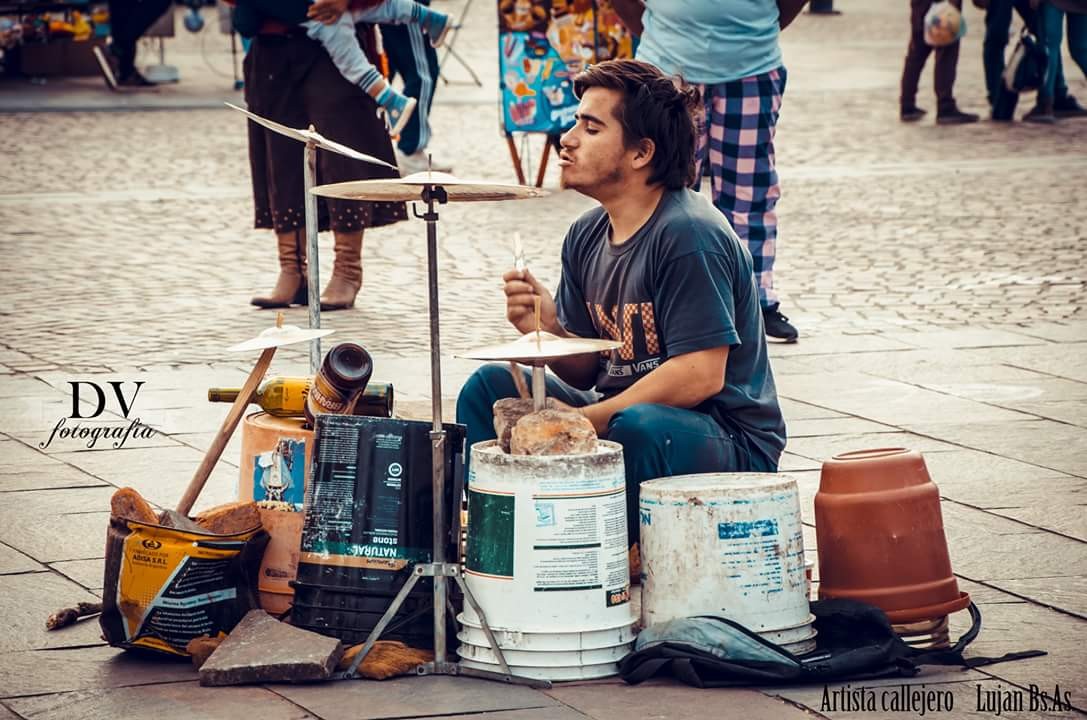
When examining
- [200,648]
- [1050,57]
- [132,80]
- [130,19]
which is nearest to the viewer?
[200,648]

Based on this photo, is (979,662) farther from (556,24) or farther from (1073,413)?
A: (556,24)

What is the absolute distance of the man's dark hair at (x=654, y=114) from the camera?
3963 mm

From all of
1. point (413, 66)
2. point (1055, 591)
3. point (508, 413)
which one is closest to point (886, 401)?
point (1055, 591)

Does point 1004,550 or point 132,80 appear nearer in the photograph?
point 1004,550

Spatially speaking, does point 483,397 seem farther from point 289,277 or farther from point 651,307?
point 289,277

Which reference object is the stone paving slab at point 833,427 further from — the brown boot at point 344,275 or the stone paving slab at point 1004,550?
the brown boot at point 344,275

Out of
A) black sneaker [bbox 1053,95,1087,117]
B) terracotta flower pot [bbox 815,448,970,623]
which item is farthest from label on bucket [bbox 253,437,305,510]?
black sneaker [bbox 1053,95,1087,117]

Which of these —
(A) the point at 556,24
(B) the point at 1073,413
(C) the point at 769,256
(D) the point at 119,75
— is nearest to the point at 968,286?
(C) the point at 769,256

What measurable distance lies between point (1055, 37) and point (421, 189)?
34.5ft

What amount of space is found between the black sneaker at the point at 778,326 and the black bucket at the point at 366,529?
10.9ft

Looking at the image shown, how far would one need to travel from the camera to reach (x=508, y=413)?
3654 millimetres

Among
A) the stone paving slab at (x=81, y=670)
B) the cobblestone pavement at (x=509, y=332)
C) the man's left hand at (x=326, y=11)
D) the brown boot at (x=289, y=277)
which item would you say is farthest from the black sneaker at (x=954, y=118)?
the stone paving slab at (x=81, y=670)

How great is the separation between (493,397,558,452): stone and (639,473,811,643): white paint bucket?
1.02 ft

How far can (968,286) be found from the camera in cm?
780
